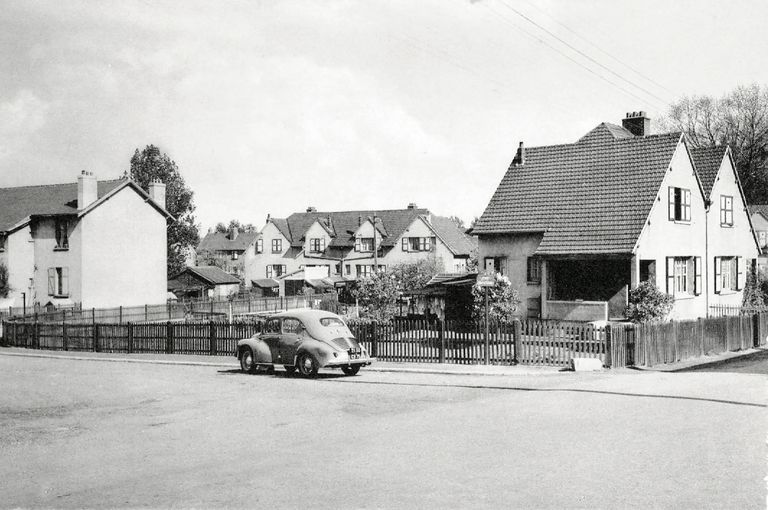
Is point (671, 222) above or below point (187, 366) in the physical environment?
above

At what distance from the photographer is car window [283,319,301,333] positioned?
66.3 ft

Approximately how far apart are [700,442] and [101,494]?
25.2ft

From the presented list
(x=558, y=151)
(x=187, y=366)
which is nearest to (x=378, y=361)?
(x=187, y=366)

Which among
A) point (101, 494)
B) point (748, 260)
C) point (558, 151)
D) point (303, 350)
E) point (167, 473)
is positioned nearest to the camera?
point (101, 494)

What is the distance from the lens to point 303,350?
65.4 ft

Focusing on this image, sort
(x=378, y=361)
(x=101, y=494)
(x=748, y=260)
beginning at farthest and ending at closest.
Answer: (x=748, y=260)
(x=378, y=361)
(x=101, y=494)

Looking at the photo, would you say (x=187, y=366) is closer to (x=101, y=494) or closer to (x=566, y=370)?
(x=566, y=370)

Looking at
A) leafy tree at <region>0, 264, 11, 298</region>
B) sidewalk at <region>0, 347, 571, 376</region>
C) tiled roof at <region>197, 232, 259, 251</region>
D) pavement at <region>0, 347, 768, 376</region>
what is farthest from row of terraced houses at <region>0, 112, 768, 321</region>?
tiled roof at <region>197, 232, 259, 251</region>

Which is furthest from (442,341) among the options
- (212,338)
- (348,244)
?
(348,244)

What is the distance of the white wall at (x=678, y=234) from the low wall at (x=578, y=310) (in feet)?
5.72

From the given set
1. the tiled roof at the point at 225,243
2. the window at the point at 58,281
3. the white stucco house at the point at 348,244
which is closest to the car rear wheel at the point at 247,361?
the window at the point at 58,281

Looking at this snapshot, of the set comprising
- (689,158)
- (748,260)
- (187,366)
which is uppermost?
(689,158)

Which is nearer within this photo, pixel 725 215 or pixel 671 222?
pixel 671 222

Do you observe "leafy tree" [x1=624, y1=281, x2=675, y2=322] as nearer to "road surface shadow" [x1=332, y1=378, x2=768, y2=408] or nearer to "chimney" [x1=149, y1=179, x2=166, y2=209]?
"road surface shadow" [x1=332, y1=378, x2=768, y2=408]
